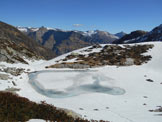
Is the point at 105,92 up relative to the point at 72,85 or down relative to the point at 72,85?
down

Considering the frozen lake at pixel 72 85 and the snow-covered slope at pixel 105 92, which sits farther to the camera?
the frozen lake at pixel 72 85

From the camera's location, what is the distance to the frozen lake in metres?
20.5

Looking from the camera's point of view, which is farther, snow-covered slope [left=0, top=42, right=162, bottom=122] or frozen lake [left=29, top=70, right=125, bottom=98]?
frozen lake [left=29, top=70, right=125, bottom=98]

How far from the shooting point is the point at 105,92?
2044 cm

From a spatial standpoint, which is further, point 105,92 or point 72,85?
point 72,85

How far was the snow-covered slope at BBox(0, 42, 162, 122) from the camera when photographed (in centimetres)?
1339

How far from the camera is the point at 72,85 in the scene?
76.4ft

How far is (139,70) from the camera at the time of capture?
105ft

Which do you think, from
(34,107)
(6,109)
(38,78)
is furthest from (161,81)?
(6,109)

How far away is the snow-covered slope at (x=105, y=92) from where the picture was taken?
43.9 feet

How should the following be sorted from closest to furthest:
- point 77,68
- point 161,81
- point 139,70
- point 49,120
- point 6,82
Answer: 1. point 49,120
2. point 6,82
3. point 161,81
4. point 139,70
5. point 77,68

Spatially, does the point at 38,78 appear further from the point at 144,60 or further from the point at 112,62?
the point at 144,60

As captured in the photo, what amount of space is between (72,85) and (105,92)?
5.47 meters

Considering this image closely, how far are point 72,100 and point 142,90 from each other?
10314 millimetres
